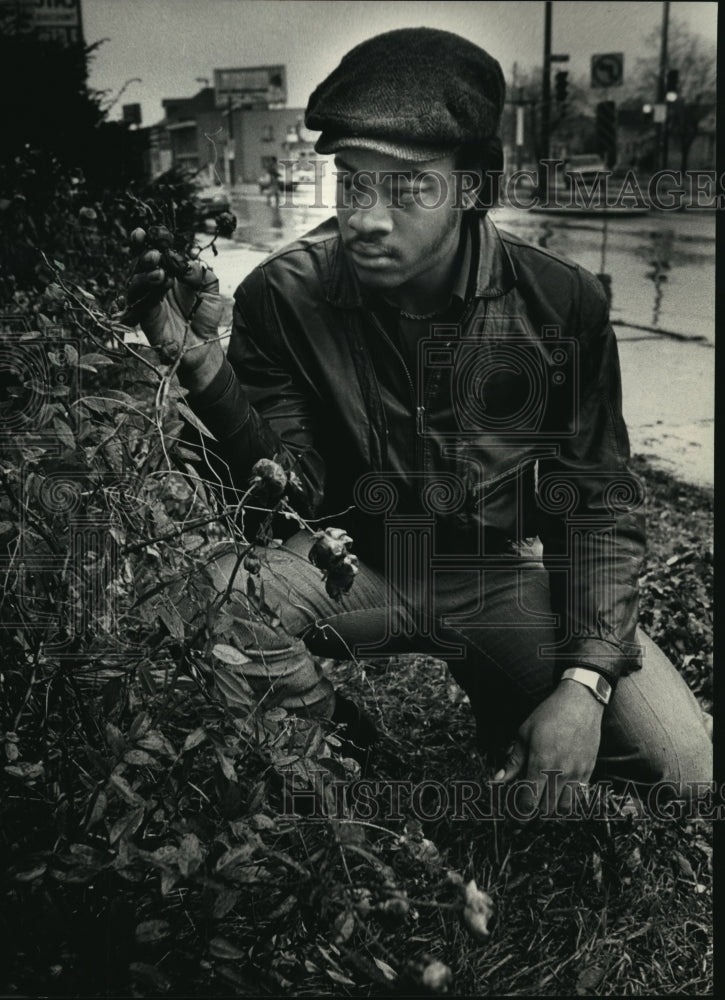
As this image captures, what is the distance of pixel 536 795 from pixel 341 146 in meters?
1.14

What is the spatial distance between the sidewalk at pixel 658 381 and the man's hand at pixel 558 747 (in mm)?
564

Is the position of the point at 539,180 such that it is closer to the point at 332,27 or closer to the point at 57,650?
the point at 332,27

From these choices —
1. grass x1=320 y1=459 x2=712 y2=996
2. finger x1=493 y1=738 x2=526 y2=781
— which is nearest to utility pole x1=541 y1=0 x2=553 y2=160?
grass x1=320 y1=459 x2=712 y2=996

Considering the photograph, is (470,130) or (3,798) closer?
(3,798)

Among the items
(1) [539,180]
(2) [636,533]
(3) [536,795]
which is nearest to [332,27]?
(1) [539,180]

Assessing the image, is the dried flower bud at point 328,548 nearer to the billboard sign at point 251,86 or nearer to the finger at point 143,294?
the finger at point 143,294

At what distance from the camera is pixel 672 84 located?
1.78 m

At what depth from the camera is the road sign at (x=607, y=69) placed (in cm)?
178

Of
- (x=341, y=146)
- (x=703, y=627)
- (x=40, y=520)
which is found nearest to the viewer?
(x=40, y=520)

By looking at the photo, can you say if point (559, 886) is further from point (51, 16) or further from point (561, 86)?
point (51, 16)

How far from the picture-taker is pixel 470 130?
1.64 m

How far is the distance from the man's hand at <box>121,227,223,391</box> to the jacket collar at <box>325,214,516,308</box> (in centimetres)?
25

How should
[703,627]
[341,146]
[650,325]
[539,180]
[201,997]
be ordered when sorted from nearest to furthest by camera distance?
1. [201,997]
2. [341,146]
3. [539,180]
4. [650,325]
5. [703,627]

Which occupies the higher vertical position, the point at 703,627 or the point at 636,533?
→ the point at 636,533
